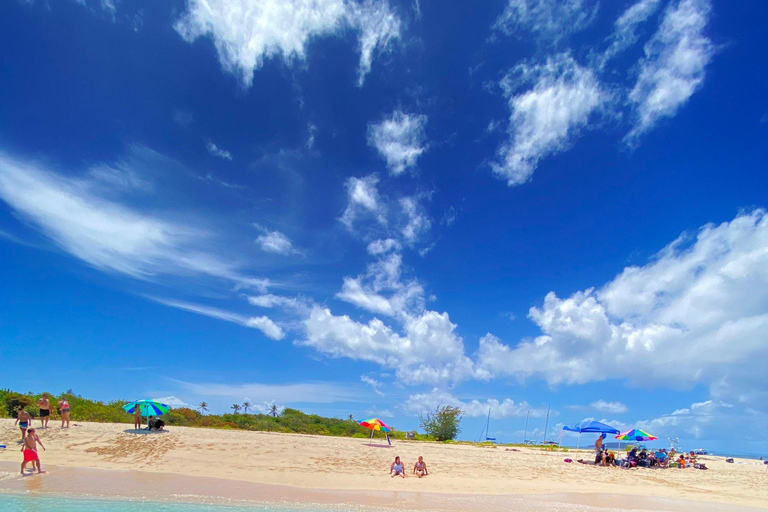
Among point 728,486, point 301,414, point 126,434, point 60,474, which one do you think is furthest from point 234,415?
point 728,486

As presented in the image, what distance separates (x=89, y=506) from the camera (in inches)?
552

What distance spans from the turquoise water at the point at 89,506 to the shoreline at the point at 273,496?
1.18ft

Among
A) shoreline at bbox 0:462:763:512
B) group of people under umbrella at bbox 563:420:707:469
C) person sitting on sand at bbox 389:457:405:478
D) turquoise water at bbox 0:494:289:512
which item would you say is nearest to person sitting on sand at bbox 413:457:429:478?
person sitting on sand at bbox 389:457:405:478

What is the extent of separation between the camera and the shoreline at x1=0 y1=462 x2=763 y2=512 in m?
15.3

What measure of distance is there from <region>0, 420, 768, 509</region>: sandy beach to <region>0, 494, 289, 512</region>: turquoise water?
2456mm

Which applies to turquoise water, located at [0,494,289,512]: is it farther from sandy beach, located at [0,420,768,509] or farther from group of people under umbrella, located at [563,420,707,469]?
group of people under umbrella, located at [563,420,707,469]

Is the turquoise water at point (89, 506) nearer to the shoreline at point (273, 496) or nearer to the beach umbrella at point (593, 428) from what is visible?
the shoreline at point (273, 496)

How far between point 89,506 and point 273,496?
5.70m

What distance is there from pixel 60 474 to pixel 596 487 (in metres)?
22.2

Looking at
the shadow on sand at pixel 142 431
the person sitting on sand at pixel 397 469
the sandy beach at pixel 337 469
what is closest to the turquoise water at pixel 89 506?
the sandy beach at pixel 337 469

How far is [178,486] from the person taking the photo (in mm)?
16953

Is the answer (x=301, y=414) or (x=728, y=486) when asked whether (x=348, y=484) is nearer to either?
(x=728, y=486)

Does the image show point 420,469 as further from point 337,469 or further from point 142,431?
point 142,431

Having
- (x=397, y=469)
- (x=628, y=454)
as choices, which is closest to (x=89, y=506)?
(x=397, y=469)
